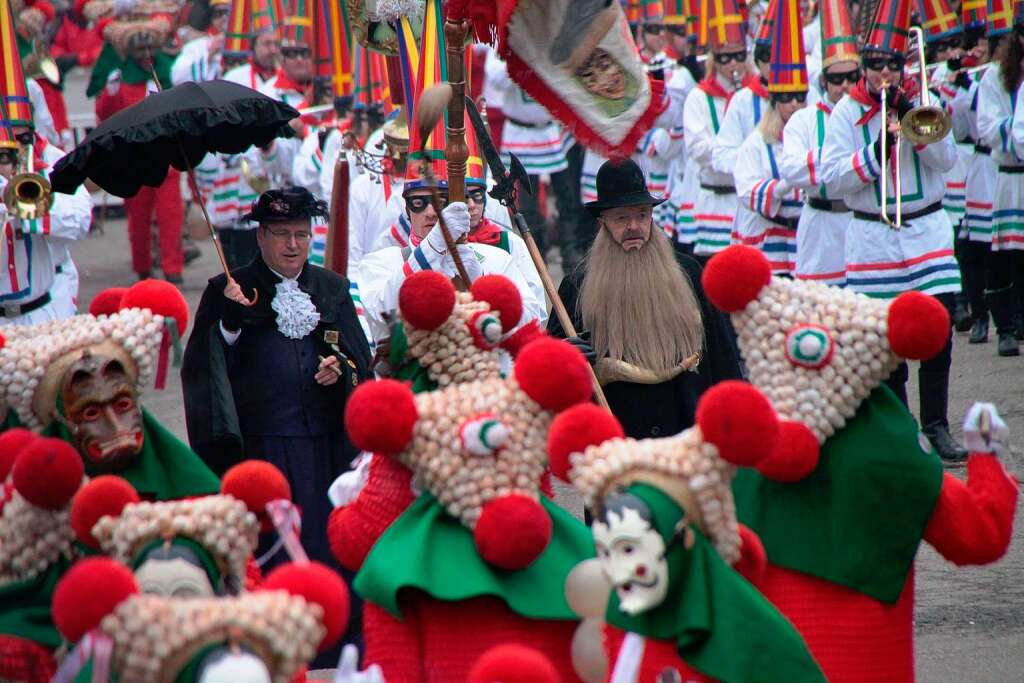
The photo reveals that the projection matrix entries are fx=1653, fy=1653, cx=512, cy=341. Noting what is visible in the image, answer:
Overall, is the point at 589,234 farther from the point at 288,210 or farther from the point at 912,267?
the point at 288,210

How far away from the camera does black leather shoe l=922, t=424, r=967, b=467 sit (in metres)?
8.31

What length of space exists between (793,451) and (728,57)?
8.30 metres

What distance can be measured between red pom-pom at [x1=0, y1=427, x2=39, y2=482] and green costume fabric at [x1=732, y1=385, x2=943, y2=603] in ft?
6.62

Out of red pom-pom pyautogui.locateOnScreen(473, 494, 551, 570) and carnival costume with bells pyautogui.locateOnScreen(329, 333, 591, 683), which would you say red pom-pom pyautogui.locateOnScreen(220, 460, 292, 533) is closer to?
carnival costume with bells pyautogui.locateOnScreen(329, 333, 591, 683)

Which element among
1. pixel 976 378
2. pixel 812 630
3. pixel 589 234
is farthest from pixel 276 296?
pixel 589 234

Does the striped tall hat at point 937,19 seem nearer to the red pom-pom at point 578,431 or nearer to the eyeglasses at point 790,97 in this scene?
the eyeglasses at point 790,97

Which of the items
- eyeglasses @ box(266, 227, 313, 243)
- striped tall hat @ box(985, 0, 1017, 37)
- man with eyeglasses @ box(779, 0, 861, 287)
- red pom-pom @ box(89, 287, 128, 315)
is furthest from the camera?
striped tall hat @ box(985, 0, 1017, 37)

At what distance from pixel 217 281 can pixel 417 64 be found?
1367mm

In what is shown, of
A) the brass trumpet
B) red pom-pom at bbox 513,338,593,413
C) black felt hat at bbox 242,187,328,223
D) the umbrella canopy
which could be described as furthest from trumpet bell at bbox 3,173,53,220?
red pom-pom at bbox 513,338,593,413

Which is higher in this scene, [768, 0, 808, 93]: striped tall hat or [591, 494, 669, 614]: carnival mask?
[768, 0, 808, 93]: striped tall hat

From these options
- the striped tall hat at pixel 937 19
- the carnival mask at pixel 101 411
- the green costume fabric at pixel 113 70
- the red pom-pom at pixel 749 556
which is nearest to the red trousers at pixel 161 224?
the green costume fabric at pixel 113 70

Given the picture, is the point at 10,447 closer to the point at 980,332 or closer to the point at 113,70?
the point at 980,332

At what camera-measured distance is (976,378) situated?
10.3 m

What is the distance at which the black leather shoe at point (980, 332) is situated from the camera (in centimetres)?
1138
